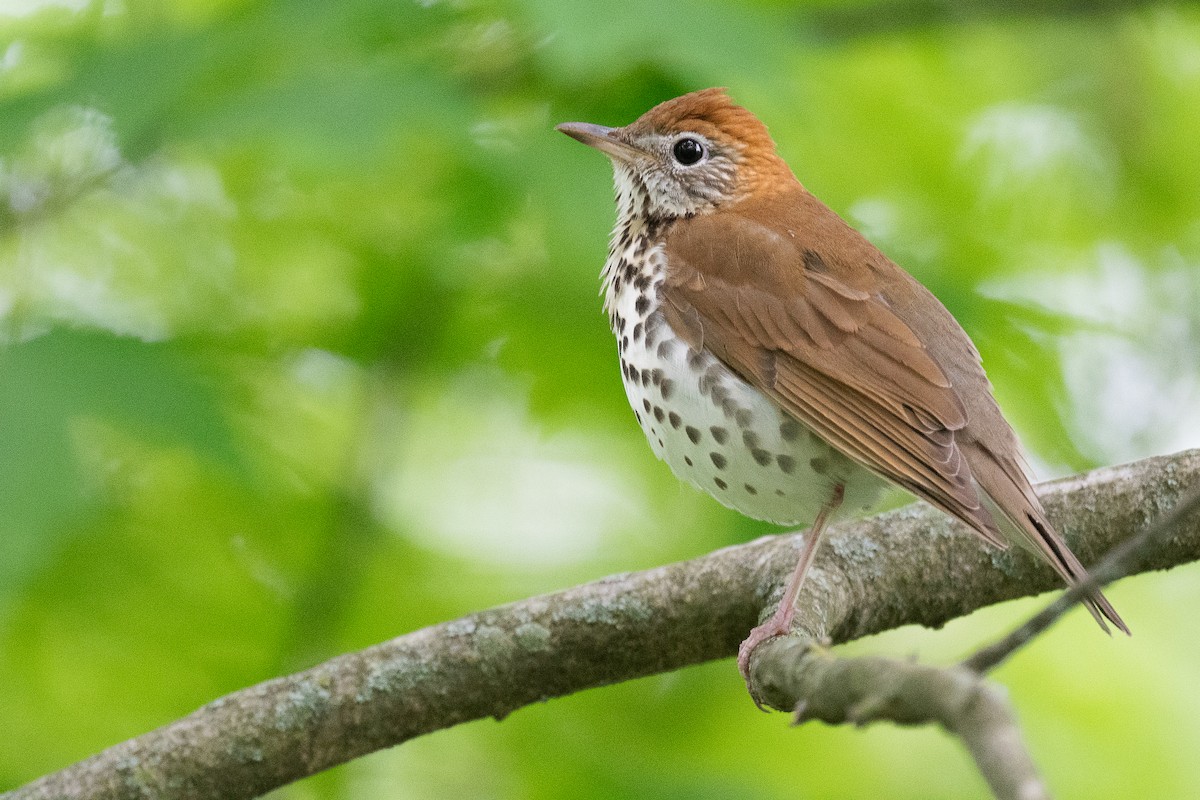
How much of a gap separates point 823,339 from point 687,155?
998 millimetres

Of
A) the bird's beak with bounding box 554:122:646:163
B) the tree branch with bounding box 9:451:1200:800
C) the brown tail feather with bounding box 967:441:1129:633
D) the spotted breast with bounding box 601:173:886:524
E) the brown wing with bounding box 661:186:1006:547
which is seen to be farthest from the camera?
the bird's beak with bounding box 554:122:646:163

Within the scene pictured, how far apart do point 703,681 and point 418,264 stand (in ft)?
6.85

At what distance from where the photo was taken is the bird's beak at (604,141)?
13.8 feet

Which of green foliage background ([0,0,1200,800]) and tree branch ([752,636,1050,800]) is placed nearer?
tree branch ([752,636,1050,800])

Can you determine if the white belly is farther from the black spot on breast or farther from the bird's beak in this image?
the bird's beak

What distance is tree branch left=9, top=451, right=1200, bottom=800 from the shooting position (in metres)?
3.67

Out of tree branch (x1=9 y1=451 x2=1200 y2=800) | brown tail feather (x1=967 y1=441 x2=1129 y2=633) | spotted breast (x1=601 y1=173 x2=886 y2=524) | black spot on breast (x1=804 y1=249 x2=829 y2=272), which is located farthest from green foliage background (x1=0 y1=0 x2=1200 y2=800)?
brown tail feather (x1=967 y1=441 x2=1129 y2=633)

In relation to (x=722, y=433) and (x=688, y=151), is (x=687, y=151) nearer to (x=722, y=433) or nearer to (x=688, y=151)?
(x=688, y=151)

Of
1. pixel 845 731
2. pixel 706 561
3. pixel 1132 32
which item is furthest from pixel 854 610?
pixel 1132 32

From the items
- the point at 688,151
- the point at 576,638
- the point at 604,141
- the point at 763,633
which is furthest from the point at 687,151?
the point at 763,633

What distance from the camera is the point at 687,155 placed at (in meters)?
4.28

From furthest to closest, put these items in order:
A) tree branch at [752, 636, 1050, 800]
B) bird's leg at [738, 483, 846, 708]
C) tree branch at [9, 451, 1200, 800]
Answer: tree branch at [9, 451, 1200, 800]
bird's leg at [738, 483, 846, 708]
tree branch at [752, 636, 1050, 800]

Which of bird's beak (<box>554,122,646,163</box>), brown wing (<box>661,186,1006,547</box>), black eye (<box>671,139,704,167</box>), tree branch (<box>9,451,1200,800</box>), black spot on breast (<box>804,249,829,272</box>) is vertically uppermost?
bird's beak (<box>554,122,646,163</box>)

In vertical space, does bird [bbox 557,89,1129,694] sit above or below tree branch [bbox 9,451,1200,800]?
above
